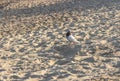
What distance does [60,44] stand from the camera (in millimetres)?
8867

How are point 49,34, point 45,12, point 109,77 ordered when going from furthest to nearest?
point 45,12
point 49,34
point 109,77

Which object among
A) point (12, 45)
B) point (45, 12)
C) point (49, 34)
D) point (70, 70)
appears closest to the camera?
point (70, 70)

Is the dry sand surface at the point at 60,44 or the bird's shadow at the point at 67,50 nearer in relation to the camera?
the dry sand surface at the point at 60,44

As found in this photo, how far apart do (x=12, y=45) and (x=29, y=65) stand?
2.15 metres

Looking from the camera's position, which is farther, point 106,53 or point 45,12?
point 45,12

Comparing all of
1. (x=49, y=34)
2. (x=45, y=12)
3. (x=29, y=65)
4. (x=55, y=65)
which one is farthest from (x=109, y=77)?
(x=45, y=12)

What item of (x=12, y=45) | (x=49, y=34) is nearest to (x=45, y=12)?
(x=49, y=34)

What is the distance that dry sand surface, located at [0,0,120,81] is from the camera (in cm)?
664

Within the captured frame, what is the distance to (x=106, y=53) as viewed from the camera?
760 cm

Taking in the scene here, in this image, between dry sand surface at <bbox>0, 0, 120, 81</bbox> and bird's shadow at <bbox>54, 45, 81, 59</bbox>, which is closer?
dry sand surface at <bbox>0, 0, 120, 81</bbox>

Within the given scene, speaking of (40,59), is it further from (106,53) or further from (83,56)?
(106,53)

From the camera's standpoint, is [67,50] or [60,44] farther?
[60,44]

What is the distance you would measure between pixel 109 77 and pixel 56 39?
11.6ft

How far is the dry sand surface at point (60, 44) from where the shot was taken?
664 cm
